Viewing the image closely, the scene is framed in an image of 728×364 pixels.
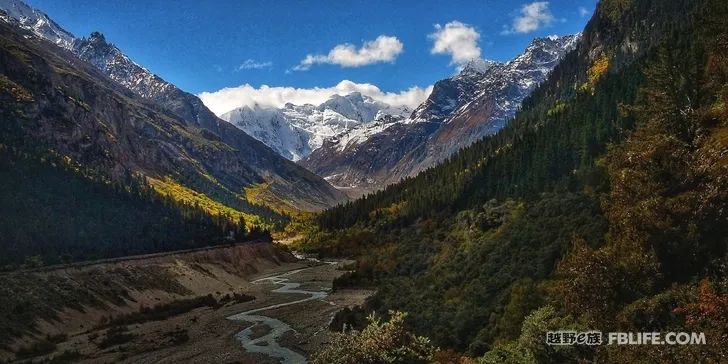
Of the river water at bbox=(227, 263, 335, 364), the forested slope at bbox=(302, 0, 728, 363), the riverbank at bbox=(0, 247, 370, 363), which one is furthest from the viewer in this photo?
the riverbank at bbox=(0, 247, 370, 363)

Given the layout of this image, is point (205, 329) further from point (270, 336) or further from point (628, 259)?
point (628, 259)

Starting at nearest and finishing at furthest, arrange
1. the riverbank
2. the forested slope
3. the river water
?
the forested slope < the river water < the riverbank

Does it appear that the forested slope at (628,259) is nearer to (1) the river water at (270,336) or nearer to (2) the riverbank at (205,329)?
(1) the river water at (270,336)

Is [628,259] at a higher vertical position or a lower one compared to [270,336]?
higher

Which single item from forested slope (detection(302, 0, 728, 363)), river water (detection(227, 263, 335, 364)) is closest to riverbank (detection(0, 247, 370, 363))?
river water (detection(227, 263, 335, 364))

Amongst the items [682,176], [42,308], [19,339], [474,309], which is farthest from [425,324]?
[42,308]

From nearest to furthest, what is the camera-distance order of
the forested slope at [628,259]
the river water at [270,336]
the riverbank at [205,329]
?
the forested slope at [628,259]
the river water at [270,336]
the riverbank at [205,329]

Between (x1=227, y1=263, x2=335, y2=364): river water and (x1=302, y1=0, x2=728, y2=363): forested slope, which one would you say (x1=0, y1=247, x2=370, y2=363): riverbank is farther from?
(x1=302, y1=0, x2=728, y2=363): forested slope

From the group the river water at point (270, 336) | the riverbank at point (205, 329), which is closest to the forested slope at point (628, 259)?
the river water at point (270, 336)

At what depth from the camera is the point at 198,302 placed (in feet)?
323

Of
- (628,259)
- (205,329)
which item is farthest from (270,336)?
(628,259)

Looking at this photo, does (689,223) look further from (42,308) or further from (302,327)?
(42,308)

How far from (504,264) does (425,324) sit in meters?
9.84

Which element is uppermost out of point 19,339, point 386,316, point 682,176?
point 682,176
